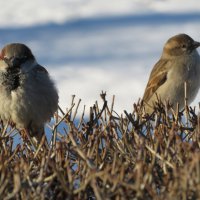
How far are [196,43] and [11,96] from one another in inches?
158

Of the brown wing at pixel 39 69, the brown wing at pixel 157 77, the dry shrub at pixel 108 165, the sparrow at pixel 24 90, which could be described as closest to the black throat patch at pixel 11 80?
the sparrow at pixel 24 90

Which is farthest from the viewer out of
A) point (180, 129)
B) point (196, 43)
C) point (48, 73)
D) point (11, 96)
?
point (196, 43)

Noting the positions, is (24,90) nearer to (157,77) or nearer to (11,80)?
(11,80)

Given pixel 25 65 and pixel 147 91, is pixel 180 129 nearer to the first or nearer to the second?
pixel 25 65

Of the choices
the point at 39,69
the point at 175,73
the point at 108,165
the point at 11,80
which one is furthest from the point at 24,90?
the point at 175,73

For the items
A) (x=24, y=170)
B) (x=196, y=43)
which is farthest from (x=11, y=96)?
(x=196, y=43)

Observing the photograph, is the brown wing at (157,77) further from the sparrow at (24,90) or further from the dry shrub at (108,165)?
the dry shrub at (108,165)

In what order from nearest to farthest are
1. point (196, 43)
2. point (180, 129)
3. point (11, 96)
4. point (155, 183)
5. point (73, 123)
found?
point (155, 183)
point (180, 129)
point (73, 123)
point (11, 96)
point (196, 43)

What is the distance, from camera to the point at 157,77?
8.91m

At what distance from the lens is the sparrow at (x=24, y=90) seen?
597 centimetres

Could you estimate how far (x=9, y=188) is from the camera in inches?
141

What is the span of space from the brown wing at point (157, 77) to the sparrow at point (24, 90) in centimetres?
289

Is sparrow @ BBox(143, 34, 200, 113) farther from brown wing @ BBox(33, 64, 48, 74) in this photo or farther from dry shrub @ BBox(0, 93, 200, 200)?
dry shrub @ BBox(0, 93, 200, 200)

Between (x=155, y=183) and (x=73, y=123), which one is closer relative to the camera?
(x=155, y=183)
